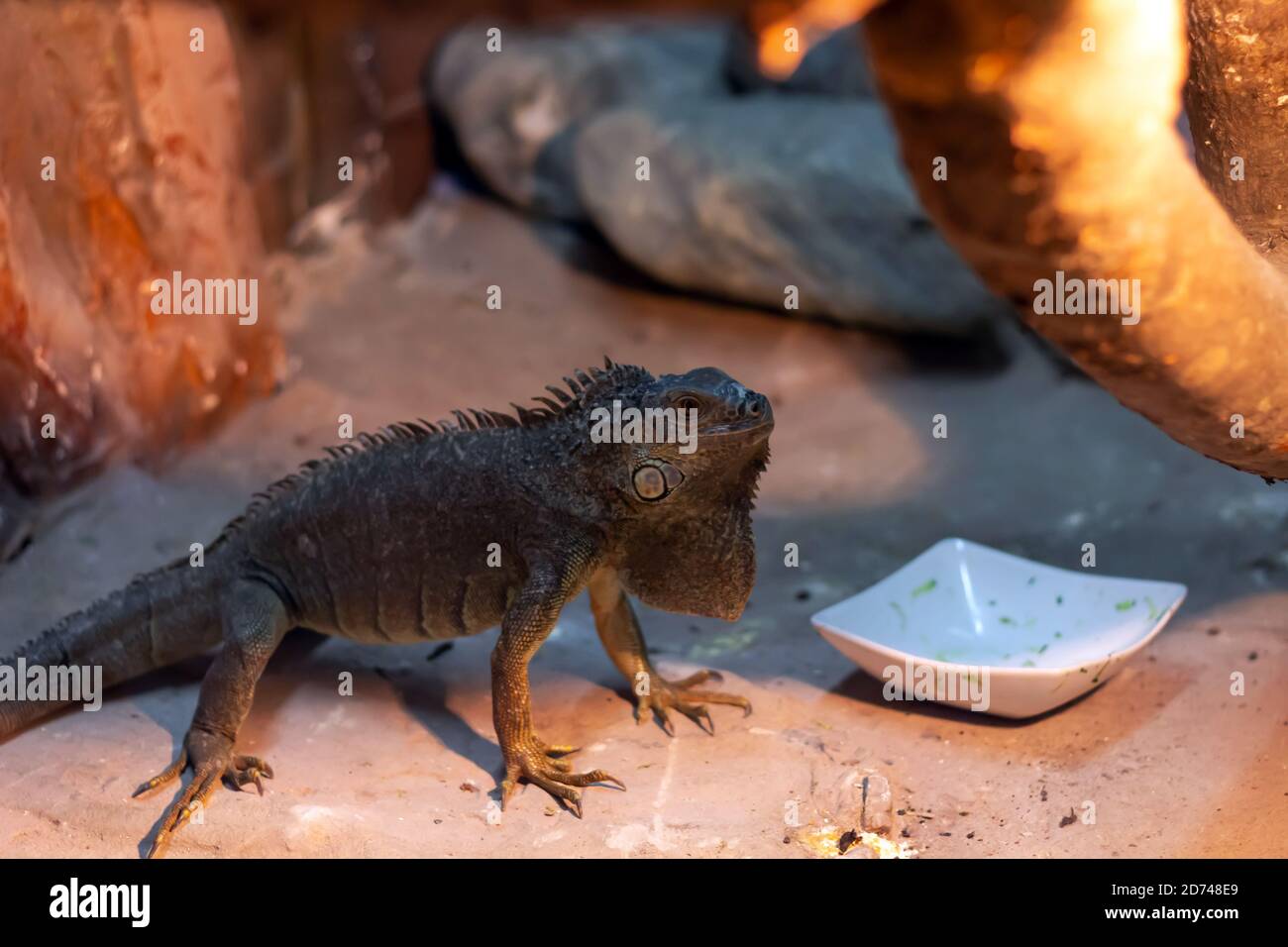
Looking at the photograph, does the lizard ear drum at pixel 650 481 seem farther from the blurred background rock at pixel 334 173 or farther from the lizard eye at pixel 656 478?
the blurred background rock at pixel 334 173

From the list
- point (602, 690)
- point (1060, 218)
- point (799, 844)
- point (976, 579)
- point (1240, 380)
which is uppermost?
point (1060, 218)

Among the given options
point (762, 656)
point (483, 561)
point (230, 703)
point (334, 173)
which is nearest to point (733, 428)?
point (483, 561)

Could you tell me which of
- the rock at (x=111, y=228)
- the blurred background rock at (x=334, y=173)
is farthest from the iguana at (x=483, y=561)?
the rock at (x=111, y=228)

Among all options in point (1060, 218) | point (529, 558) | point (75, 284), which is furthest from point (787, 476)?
point (1060, 218)

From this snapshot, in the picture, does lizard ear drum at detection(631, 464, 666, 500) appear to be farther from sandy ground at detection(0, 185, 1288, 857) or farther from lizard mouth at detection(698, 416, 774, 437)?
sandy ground at detection(0, 185, 1288, 857)

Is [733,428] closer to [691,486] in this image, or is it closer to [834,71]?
[691,486]

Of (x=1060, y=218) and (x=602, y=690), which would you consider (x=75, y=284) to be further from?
(x=1060, y=218)

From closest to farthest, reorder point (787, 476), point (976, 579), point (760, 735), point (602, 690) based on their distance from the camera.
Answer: point (760, 735) < point (602, 690) < point (976, 579) < point (787, 476)
